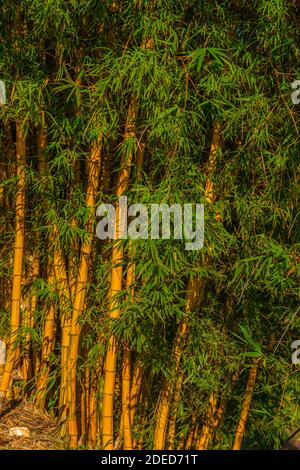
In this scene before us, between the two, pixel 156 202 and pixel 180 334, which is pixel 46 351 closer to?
pixel 180 334

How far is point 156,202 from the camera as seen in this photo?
359 cm

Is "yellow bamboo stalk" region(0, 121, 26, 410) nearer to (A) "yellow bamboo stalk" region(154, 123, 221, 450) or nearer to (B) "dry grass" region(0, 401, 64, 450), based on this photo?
(B) "dry grass" region(0, 401, 64, 450)

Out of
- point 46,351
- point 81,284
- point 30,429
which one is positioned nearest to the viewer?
point 81,284

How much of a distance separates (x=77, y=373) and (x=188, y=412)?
0.62m

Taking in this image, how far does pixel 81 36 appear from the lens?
391cm

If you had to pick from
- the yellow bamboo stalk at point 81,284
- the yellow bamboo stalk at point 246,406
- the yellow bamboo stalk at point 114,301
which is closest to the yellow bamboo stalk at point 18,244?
the yellow bamboo stalk at point 81,284

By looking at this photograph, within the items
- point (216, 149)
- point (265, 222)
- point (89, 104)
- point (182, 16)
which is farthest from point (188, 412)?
point (182, 16)

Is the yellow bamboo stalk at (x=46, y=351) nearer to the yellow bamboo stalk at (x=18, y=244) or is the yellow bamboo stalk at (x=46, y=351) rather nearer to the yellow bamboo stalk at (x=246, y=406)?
the yellow bamboo stalk at (x=18, y=244)

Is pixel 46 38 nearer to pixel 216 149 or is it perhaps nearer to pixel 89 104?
pixel 89 104

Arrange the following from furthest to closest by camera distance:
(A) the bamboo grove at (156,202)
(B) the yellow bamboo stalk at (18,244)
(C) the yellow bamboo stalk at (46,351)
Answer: (C) the yellow bamboo stalk at (46,351)
(B) the yellow bamboo stalk at (18,244)
(A) the bamboo grove at (156,202)

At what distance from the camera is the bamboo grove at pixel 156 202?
3.63 m

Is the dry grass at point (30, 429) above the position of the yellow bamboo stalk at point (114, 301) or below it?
below

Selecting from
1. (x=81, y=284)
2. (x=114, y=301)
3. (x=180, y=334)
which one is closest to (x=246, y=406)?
(x=180, y=334)

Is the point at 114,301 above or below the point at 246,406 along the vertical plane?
above
